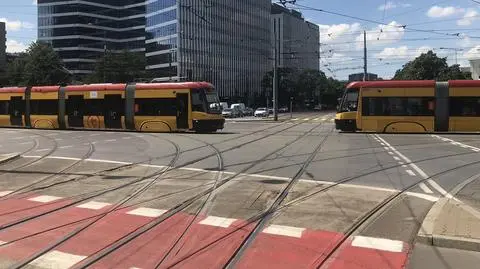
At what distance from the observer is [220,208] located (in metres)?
10.1

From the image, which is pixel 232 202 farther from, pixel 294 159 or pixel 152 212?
pixel 294 159

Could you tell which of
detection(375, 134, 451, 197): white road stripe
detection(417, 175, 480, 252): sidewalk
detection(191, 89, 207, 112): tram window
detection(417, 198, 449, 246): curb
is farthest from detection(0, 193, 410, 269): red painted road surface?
detection(191, 89, 207, 112): tram window

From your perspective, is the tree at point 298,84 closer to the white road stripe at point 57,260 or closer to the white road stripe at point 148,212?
the white road stripe at point 148,212

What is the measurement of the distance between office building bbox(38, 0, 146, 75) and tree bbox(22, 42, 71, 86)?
1167 inches

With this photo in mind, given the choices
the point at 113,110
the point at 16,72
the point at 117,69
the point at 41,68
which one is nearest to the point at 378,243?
the point at 113,110

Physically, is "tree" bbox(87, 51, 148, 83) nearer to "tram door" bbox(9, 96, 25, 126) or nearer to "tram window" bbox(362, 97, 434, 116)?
"tram door" bbox(9, 96, 25, 126)

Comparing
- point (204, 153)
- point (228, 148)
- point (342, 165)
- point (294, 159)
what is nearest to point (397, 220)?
point (342, 165)

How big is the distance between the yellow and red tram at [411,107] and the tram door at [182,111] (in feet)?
29.5

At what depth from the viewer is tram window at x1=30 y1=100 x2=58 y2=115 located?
4069 cm

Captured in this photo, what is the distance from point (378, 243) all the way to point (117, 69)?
93562 mm

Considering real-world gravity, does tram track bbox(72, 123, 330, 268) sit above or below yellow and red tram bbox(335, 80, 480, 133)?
below

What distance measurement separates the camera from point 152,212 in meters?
9.83

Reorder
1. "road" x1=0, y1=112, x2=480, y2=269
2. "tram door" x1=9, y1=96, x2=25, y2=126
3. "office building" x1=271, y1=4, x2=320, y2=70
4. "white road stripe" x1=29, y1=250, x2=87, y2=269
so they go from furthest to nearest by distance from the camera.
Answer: "office building" x1=271, y1=4, x2=320, y2=70, "tram door" x1=9, y1=96, x2=25, y2=126, "road" x1=0, y1=112, x2=480, y2=269, "white road stripe" x1=29, y1=250, x2=87, y2=269

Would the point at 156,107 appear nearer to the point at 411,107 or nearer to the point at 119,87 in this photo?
the point at 119,87
